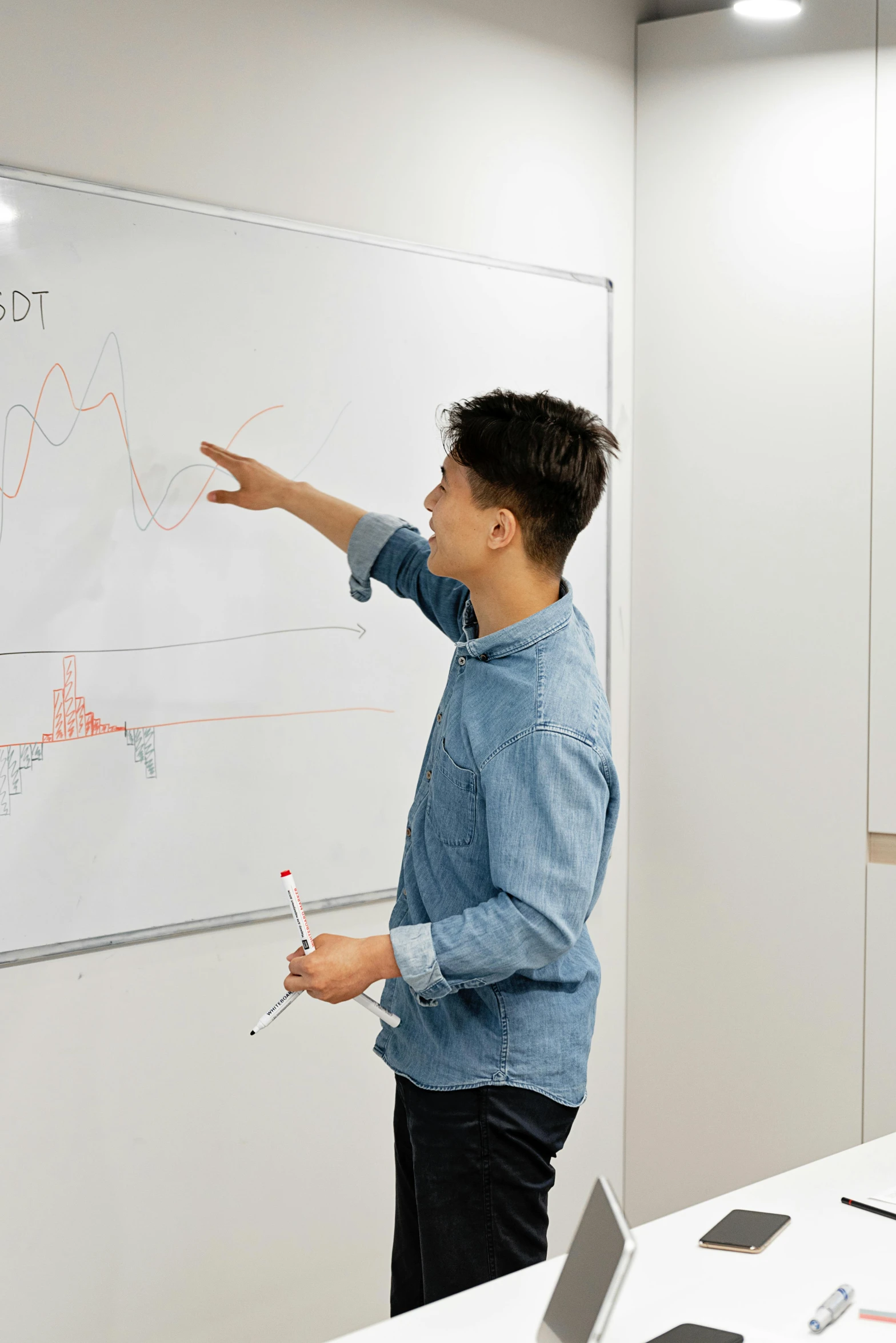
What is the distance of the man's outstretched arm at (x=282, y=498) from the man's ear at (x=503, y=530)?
0.47 metres

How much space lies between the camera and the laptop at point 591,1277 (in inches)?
37.7

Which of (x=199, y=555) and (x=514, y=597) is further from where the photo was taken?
(x=199, y=555)

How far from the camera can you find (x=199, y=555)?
6.81 ft

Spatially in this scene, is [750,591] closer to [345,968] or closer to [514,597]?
[514,597]

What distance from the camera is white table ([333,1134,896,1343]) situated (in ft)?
3.60

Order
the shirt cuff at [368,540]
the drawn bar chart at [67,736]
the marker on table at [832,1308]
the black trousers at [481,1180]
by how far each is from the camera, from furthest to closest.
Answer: the shirt cuff at [368,540] < the drawn bar chart at [67,736] < the black trousers at [481,1180] < the marker on table at [832,1308]

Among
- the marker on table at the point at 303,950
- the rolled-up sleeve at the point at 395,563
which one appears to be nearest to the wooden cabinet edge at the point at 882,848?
the rolled-up sleeve at the point at 395,563

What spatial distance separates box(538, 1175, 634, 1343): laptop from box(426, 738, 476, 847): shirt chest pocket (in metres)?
0.60

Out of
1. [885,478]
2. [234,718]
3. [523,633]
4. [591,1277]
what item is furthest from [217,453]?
[591,1277]

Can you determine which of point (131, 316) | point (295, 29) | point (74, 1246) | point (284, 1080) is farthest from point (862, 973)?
point (295, 29)

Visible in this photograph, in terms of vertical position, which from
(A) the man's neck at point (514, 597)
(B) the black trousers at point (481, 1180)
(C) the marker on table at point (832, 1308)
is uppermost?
(A) the man's neck at point (514, 597)

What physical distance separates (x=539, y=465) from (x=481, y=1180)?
95 centimetres

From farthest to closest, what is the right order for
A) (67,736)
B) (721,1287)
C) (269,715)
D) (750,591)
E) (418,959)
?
(750,591), (269,715), (67,736), (418,959), (721,1287)

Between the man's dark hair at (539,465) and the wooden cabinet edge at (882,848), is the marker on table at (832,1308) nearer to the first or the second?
the man's dark hair at (539,465)
